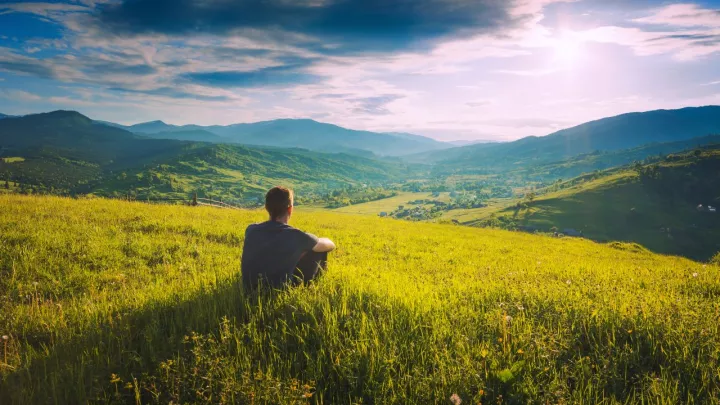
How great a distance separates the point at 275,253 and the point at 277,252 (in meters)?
0.04

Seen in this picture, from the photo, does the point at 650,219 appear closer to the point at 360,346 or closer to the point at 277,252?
the point at 277,252

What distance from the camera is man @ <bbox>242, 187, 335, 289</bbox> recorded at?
18.9 feet

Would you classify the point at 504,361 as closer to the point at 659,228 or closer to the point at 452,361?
the point at 452,361

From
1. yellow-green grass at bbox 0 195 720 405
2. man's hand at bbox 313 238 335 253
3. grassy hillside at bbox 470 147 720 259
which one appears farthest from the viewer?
grassy hillside at bbox 470 147 720 259

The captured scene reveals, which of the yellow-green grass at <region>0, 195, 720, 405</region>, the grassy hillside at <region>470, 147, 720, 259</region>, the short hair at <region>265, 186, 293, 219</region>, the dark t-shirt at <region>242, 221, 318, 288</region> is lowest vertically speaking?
the grassy hillside at <region>470, 147, 720, 259</region>

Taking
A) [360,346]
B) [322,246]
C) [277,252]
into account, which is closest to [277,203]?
[277,252]

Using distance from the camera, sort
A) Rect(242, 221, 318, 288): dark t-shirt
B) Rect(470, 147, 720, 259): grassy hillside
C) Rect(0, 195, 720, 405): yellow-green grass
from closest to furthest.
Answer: Rect(0, 195, 720, 405): yellow-green grass < Rect(242, 221, 318, 288): dark t-shirt < Rect(470, 147, 720, 259): grassy hillside

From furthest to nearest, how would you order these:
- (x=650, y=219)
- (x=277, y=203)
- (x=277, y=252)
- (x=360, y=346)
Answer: (x=650, y=219)
(x=277, y=203)
(x=277, y=252)
(x=360, y=346)

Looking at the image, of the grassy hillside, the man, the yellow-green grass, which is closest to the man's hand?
the man

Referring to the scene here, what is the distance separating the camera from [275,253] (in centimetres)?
578

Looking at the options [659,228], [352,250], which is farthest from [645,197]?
[352,250]

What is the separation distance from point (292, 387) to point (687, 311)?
560cm

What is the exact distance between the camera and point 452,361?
377 centimetres

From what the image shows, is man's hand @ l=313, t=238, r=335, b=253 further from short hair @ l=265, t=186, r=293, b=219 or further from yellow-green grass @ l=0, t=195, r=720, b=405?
short hair @ l=265, t=186, r=293, b=219
